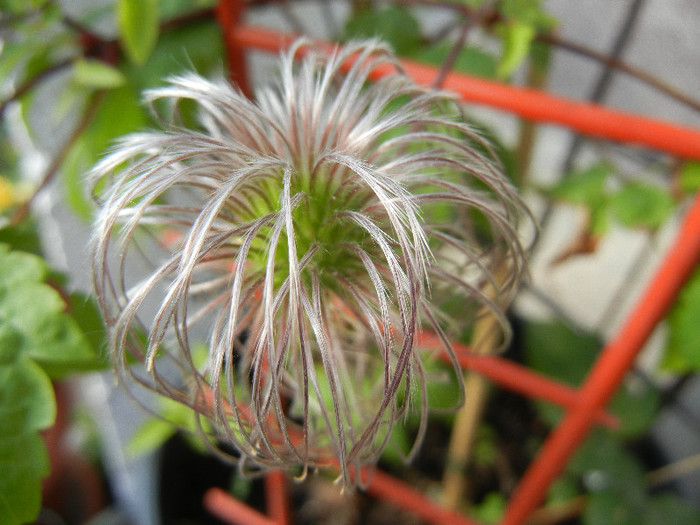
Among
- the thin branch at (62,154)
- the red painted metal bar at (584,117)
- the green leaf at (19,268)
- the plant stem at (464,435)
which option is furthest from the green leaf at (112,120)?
the plant stem at (464,435)

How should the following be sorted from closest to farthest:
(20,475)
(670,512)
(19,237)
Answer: (20,475) → (19,237) → (670,512)

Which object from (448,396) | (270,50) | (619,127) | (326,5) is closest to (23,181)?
(326,5)

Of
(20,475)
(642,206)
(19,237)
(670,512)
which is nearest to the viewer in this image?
(20,475)

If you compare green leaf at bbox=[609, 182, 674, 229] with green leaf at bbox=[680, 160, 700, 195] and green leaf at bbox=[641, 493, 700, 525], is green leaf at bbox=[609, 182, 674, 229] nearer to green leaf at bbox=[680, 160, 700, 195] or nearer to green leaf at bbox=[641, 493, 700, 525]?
green leaf at bbox=[680, 160, 700, 195]

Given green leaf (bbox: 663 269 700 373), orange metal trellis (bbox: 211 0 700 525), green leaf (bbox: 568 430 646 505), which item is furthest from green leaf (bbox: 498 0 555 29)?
green leaf (bbox: 568 430 646 505)

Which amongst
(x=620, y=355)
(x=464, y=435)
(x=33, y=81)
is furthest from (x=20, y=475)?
(x=464, y=435)

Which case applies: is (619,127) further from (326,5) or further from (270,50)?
(326,5)

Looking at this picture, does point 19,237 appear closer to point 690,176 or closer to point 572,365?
point 690,176
